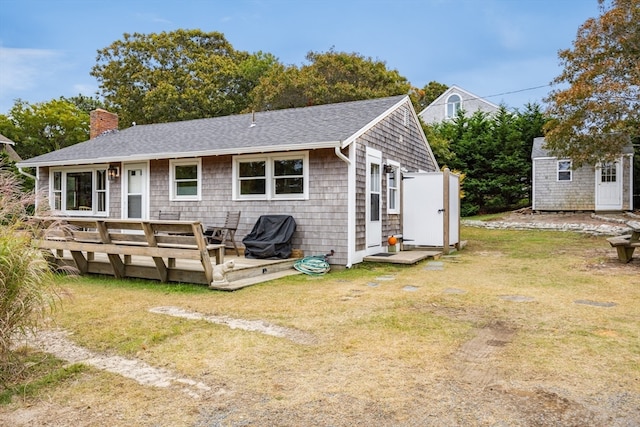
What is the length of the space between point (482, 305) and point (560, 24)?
1567cm

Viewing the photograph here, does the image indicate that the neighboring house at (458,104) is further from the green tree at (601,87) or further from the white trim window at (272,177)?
the white trim window at (272,177)

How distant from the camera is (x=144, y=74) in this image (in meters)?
30.0

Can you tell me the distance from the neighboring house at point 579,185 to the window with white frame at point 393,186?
11.2m

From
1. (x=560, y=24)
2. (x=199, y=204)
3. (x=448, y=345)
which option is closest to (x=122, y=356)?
(x=448, y=345)

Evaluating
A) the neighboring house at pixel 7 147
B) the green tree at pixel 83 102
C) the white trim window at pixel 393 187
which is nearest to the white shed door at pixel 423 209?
the white trim window at pixel 393 187

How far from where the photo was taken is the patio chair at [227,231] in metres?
9.52

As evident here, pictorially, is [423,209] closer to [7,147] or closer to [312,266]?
[312,266]

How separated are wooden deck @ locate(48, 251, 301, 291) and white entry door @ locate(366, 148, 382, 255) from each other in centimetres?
197

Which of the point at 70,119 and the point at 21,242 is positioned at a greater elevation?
the point at 70,119

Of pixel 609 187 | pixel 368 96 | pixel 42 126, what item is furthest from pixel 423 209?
pixel 42 126

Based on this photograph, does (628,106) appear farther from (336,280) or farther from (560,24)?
(336,280)

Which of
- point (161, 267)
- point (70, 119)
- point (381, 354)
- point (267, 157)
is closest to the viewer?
point (381, 354)

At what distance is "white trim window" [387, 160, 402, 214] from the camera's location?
428 inches

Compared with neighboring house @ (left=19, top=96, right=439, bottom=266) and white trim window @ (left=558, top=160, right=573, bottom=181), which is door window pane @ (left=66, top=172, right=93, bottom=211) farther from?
white trim window @ (left=558, top=160, right=573, bottom=181)
